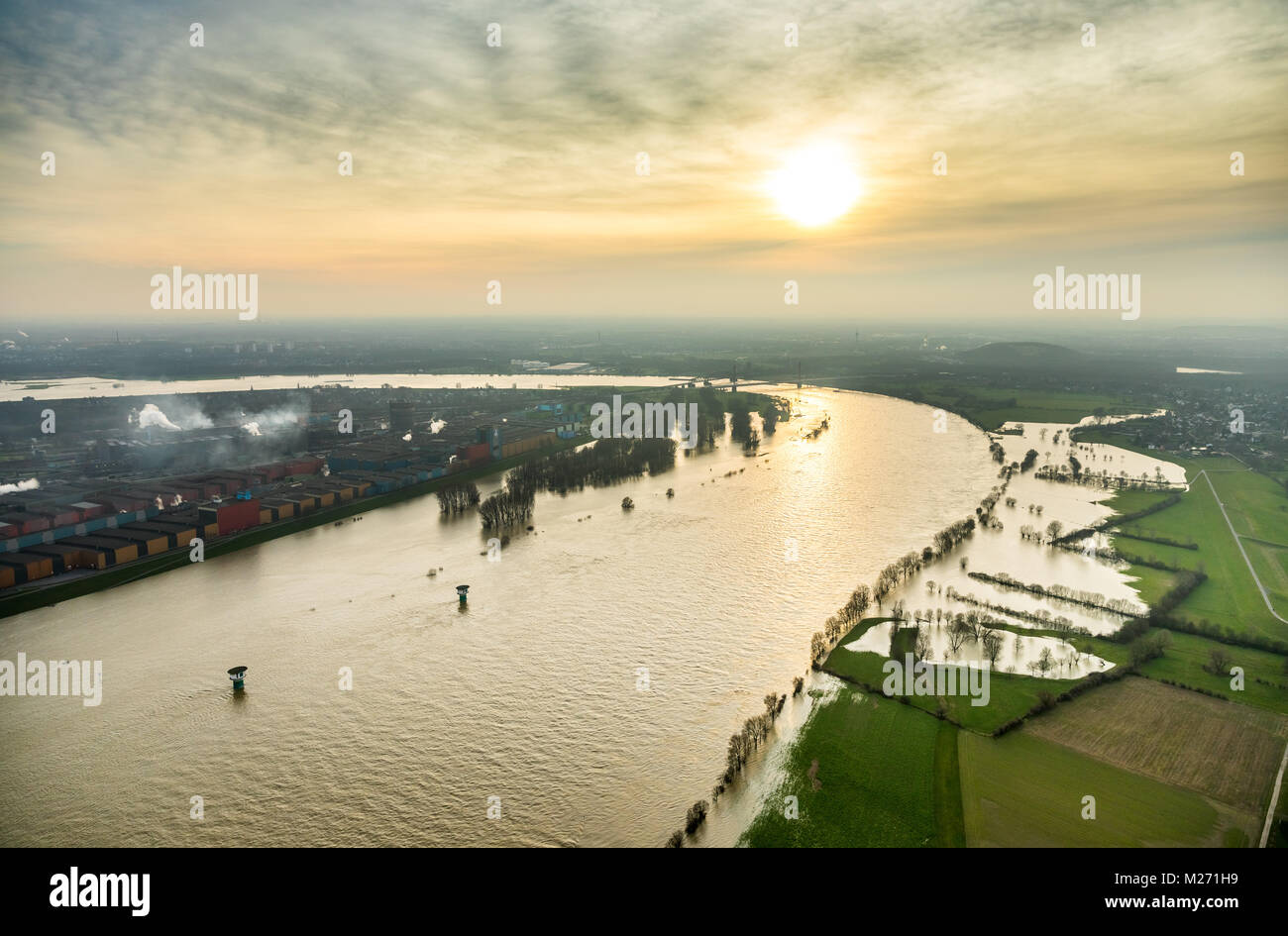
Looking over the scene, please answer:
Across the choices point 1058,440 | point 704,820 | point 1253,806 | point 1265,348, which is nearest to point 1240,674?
point 1253,806

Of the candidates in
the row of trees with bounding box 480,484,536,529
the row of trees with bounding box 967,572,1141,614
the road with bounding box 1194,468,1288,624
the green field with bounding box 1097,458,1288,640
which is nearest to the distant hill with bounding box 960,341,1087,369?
the road with bounding box 1194,468,1288,624

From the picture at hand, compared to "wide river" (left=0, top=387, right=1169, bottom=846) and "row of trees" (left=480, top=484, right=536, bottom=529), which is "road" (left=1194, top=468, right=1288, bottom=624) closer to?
"wide river" (left=0, top=387, right=1169, bottom=846)

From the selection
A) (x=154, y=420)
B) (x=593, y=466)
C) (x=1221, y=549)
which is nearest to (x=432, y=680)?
(x=593, y=466)

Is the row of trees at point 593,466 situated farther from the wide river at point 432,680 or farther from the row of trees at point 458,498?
the wide river at point 432,680

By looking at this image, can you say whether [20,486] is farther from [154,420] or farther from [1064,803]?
[1064,803]
